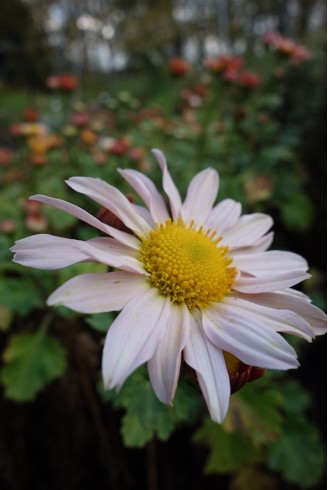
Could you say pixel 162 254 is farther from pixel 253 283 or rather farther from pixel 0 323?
pixel 0 323

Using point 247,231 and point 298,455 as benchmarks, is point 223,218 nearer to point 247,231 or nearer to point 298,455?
point 247,231

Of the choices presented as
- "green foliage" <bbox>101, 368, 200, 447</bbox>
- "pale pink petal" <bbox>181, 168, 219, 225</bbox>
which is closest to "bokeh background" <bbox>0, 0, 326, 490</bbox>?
"green foliage" <bbox>101, 368, 200, 447</bbox>

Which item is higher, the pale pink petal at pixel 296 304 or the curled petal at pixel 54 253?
the curled petal at pixel 54 253

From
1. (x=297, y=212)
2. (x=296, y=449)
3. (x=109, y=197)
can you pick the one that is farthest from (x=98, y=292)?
(x=297, y=212)

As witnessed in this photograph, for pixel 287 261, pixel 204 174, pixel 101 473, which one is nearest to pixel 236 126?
pixel 204 174

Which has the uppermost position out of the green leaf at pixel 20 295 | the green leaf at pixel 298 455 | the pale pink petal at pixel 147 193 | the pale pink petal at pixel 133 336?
the pale pink petal at pixel 147 193

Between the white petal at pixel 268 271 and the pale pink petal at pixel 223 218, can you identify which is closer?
the white petal at pixel 268 271

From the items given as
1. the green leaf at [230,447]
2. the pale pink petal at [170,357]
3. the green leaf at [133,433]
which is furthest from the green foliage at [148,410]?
the green leaf at [230,447]

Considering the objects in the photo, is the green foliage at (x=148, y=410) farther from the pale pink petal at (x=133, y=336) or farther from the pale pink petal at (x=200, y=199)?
the pale pink petal at (x=200, y=199)

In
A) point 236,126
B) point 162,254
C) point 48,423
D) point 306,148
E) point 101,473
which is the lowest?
point 101,473
